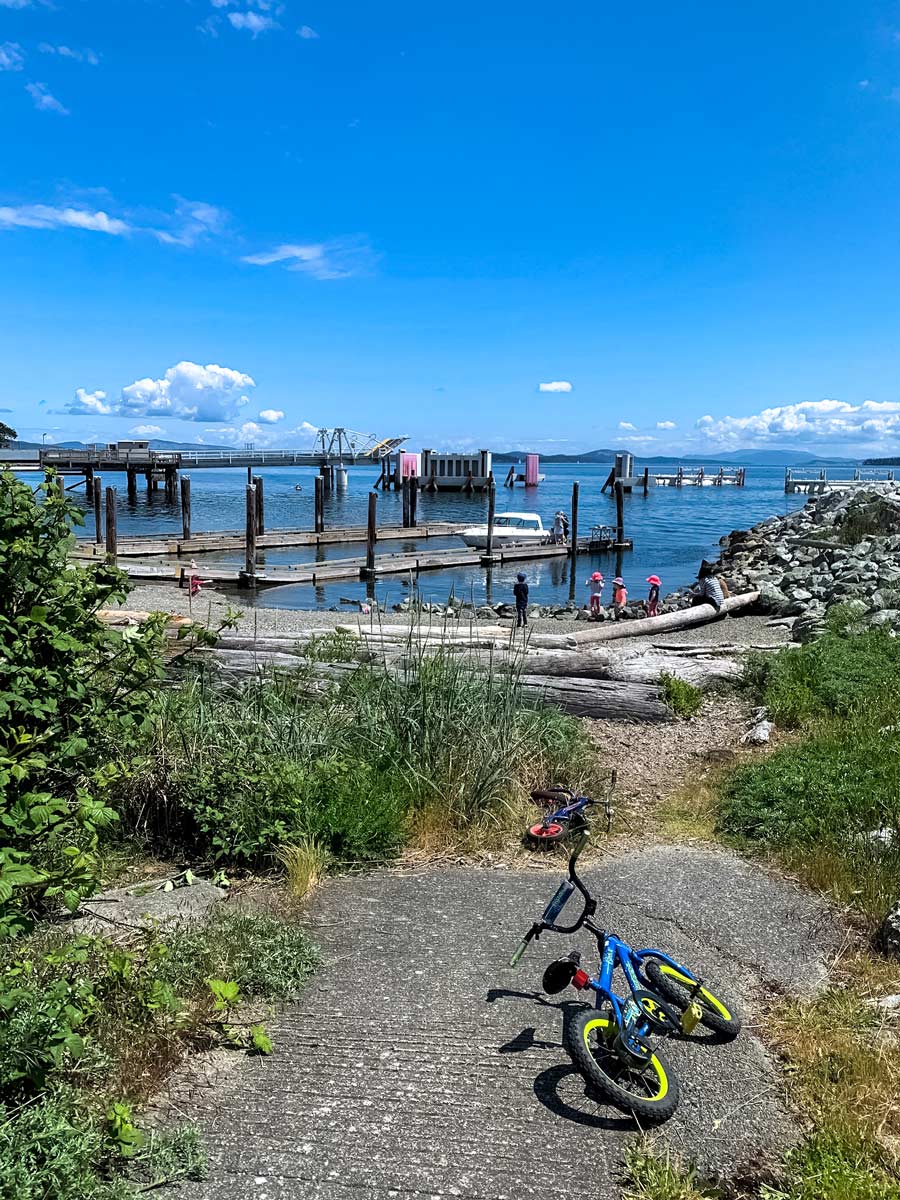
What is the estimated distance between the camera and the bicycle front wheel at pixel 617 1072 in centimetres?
298

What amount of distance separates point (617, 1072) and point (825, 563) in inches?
784

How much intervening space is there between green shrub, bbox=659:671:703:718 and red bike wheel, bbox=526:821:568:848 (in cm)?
326

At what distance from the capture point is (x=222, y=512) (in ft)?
197

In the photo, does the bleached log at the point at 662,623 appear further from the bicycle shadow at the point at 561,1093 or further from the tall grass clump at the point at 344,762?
the bicycle shadow at the point at 561,1093

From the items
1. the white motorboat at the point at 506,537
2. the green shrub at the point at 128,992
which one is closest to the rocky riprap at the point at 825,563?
the white motorboat at the point at 506,537

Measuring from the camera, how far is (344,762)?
5613 mm

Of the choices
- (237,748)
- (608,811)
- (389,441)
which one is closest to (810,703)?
(608,811)

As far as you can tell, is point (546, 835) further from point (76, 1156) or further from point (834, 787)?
point (76, 1156)

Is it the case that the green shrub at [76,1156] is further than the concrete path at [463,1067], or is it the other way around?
the concrete path at [463,1067]

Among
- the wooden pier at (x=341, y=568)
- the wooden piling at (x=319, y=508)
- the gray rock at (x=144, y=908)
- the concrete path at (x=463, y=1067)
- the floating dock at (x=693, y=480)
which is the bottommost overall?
the wooden pier at (x=341, y=568)

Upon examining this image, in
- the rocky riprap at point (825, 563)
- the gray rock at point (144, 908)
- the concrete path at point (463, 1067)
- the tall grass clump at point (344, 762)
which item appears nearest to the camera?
the concrete path at point (463, 1067)

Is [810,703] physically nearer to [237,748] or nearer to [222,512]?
[237,748]

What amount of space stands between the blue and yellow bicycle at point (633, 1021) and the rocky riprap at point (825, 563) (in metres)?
8.39

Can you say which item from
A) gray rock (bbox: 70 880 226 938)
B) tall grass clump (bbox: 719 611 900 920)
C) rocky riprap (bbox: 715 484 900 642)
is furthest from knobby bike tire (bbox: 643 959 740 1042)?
rocky riprap (bbox: 715 484 900 642)
